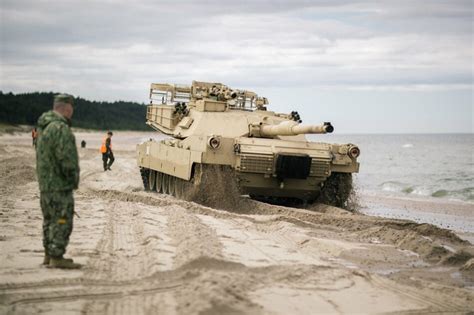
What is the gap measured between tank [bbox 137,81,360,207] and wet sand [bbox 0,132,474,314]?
146cm

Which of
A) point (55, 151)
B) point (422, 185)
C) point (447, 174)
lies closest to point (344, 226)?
point (55, 151)

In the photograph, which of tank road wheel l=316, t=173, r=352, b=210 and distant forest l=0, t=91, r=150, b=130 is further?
distant forest l=0, t=91, r=150, b=130

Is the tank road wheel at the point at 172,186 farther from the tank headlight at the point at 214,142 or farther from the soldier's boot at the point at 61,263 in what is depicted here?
the soldier's boot at the point at 61,263

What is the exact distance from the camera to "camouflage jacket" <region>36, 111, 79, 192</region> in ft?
25.6

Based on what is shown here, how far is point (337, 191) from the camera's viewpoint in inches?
674

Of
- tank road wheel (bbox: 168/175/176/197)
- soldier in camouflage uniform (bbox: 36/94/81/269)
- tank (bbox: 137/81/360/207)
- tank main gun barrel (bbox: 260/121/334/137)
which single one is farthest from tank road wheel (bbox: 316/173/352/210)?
soldier in camouflage uniform (bbox: 36/94/81/269)

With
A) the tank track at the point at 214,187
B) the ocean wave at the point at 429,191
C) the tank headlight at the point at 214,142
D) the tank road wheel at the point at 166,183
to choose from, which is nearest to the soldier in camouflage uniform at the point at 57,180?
the tank headlight at the point at 214,142

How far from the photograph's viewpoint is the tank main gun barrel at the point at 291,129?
47.1ft

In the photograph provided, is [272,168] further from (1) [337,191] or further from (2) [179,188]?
(2) [179,188]

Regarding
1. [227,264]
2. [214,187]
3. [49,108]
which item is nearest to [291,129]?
[214,187]

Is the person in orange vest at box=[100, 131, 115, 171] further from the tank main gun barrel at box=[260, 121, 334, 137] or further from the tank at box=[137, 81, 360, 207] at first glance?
the tank main gun barrel at box=[260, 121, 334, 137]

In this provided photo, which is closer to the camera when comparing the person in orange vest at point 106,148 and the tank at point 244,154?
the tank at point 244,154

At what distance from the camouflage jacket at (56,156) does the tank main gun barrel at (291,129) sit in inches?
274

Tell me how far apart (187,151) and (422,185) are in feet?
61.0
